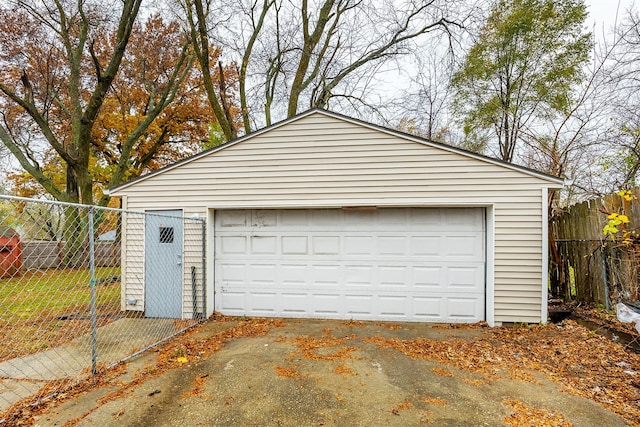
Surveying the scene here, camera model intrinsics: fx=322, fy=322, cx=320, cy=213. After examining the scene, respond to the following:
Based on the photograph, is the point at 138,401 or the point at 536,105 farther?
the point at 536,105

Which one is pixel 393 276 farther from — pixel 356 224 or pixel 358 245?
pixel 356 224

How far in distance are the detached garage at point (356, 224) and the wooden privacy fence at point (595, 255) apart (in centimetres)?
89

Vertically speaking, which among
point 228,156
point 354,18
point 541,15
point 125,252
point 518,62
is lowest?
point 125,252

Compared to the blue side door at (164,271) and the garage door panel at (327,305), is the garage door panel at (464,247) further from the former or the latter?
the blue side door at (164,271)

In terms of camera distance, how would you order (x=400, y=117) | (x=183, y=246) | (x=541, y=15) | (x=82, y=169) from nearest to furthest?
(x=183, y=246) < (x=541, y=15) < (x=82, y=169) < (x=400, y=117)

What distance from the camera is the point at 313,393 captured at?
10.4ft

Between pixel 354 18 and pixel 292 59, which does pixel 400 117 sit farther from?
pixel 292 59

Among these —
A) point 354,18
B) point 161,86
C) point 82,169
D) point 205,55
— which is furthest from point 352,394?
point 161,86

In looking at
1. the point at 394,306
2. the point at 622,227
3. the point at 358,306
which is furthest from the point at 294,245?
the point at 622,227

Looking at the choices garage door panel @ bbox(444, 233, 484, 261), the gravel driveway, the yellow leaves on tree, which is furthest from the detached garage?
the gravel driveway

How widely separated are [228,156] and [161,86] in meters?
10.6

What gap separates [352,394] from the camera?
3.14 m

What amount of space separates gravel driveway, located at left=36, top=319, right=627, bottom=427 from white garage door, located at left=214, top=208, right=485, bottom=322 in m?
1.32

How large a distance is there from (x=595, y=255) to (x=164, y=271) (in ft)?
24.2
